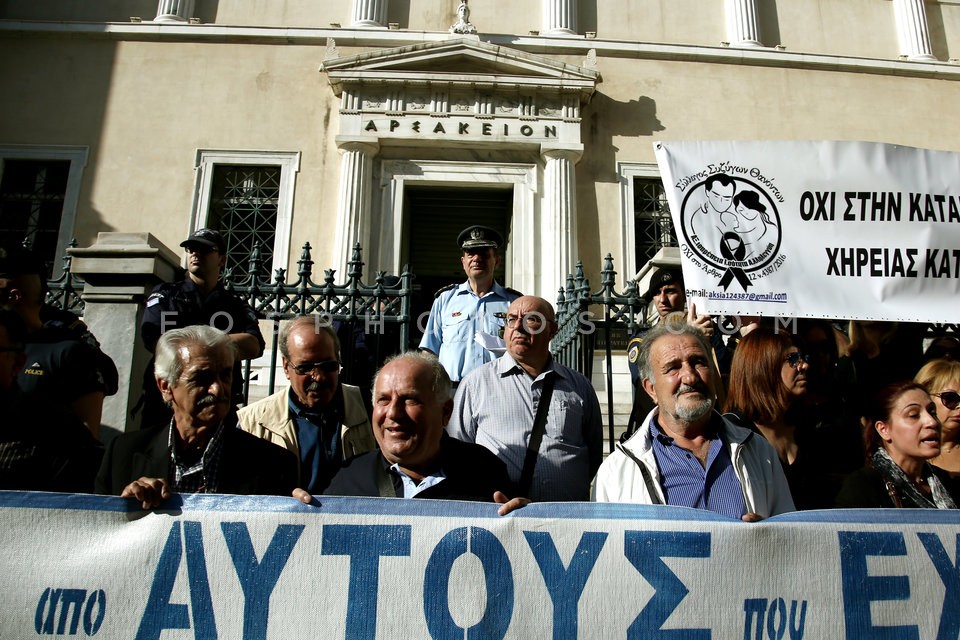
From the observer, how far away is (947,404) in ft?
12.3

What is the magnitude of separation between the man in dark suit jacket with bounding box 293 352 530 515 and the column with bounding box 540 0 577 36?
1209 centimetres

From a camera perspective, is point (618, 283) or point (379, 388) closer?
point (379, 388)

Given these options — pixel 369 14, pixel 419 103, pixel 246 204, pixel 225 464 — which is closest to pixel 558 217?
pixel 419 103

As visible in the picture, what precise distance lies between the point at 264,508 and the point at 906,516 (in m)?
2.26

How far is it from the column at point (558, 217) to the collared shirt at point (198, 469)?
30.3 ft

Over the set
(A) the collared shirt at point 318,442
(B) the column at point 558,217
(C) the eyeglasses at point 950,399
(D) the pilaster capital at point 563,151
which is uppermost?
(D) the pilaster capital at point 563,151

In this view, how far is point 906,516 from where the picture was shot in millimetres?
2609

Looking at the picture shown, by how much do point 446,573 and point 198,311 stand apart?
283cm

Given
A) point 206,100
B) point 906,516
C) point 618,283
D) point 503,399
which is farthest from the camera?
point 206,100

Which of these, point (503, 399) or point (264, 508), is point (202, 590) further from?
point (503, 399)

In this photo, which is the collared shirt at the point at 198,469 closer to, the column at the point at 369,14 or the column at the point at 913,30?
the column at the point at 369,14

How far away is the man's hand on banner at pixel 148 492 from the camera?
2.42 meters

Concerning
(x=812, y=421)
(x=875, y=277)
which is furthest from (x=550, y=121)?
(x=812, y=421)

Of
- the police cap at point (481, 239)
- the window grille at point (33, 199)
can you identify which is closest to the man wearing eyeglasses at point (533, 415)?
the police cap at point (481, 239)
